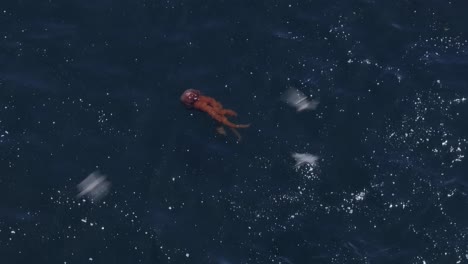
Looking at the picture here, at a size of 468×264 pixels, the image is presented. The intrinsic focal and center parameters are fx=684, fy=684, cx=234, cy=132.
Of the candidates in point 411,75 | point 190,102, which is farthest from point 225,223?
point 411,75

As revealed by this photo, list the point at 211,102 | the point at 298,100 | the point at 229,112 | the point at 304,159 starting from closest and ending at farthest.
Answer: the point at 304,159
the point at 229,112
the point at 211,102
the point at 298,100

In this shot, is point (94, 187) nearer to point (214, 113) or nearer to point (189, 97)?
point (189, 97)

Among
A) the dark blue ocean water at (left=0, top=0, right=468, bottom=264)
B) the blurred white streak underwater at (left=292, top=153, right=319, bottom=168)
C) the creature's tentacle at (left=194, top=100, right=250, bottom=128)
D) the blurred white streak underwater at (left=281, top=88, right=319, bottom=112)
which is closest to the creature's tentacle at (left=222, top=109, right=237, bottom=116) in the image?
the creature's tentacle at (left=194, top=100, right=250, bottom=128)

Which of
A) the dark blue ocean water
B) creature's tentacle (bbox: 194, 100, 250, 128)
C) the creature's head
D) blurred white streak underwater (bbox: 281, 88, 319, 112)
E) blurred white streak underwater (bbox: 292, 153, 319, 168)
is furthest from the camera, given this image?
blurred white streak underwater (bbox: 281, 88, 319, 112)

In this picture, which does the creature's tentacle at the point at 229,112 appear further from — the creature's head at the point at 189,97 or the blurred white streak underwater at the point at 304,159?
the blurred white streak underwater at the point at 304,159

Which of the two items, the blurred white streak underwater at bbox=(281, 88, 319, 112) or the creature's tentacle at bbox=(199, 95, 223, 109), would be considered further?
the blurred white streak underwater at bbox=(281, 88, 319, 112)

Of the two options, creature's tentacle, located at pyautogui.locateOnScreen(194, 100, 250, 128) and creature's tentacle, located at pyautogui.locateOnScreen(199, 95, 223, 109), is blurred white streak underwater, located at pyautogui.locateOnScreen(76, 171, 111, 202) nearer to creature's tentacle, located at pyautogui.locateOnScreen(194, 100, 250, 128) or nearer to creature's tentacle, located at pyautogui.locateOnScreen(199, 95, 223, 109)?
creature's tentacle, located at pyautogui.locateOnScreen(194, 100, 250, 128)

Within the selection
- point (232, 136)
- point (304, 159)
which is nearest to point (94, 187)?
point (232, 136)

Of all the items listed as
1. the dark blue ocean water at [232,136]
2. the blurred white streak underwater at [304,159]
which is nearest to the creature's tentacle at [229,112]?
the dark blue ocean water at [232,136]
